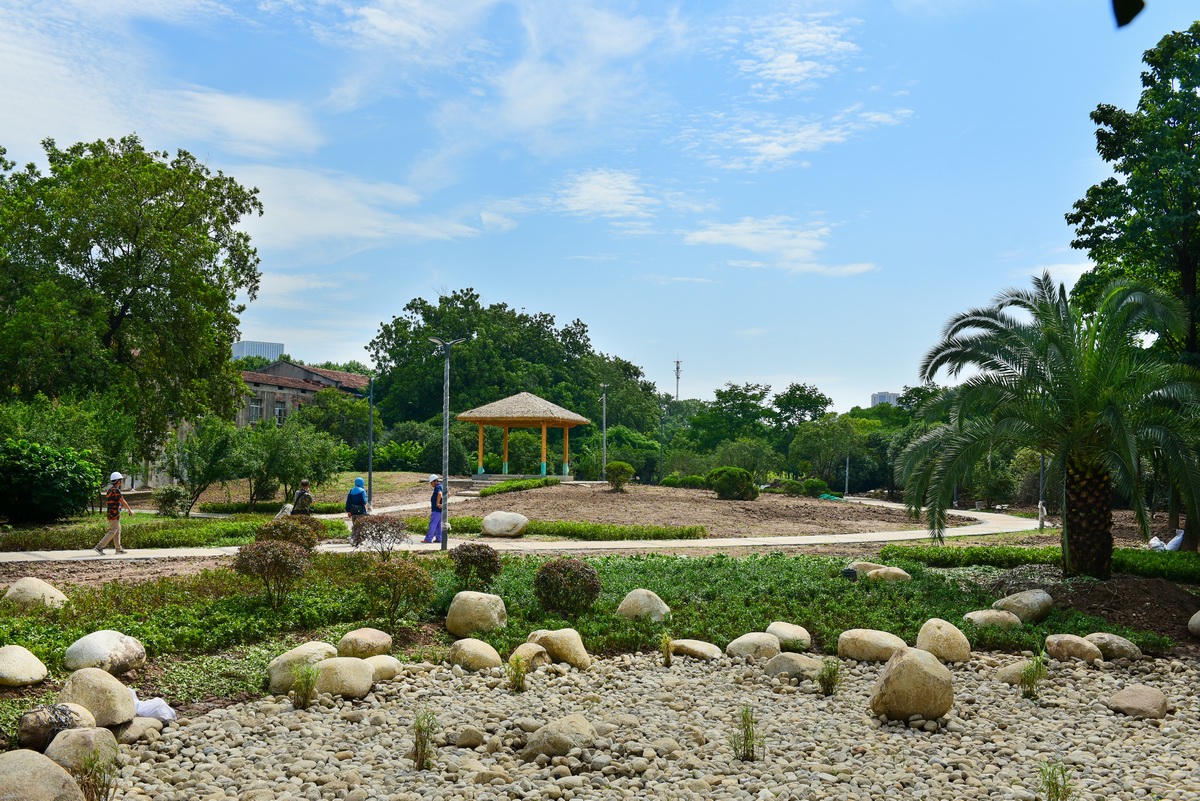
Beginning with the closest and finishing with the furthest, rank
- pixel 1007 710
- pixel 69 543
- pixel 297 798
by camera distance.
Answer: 1. pixel 297 798
2. pixel 1007 710
3. pixel 69 543

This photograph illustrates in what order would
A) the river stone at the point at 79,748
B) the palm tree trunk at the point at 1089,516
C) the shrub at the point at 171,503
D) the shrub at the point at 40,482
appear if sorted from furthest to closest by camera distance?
1. the shrub at the point at 171,503
2. the shrub at the point at 40,482
3. the palm tree trunk at the point at 1089,516
4. the river stone at the point at 79,748

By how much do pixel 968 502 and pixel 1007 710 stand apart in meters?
33.4

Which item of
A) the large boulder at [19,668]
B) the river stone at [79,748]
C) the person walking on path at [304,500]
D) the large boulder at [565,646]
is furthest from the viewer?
the person walking on path at [304,500]

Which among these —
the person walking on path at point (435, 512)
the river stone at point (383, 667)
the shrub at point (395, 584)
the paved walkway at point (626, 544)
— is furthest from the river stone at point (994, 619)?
the person walking on path at point (435, 512)

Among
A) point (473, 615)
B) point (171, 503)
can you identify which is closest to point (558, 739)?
point (473, 615)

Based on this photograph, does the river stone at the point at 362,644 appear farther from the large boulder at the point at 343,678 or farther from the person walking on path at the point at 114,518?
the person walking on path at the point at 114,518

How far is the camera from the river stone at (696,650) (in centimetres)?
971

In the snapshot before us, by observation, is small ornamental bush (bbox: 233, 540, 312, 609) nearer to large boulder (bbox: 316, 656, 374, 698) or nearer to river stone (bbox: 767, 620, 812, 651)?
large boulder (bbox: 316, 656, 374, 698)

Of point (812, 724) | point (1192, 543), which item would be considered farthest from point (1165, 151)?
point (812, 724)

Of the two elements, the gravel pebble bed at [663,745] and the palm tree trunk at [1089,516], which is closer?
the gravel pebble bed at [663,745]

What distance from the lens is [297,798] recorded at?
5.86 metres

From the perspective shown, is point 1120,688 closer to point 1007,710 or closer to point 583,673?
point 1007,710

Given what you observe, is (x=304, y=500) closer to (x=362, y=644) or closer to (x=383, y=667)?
(x=362, y=644)

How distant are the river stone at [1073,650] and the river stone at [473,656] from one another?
231 inches
